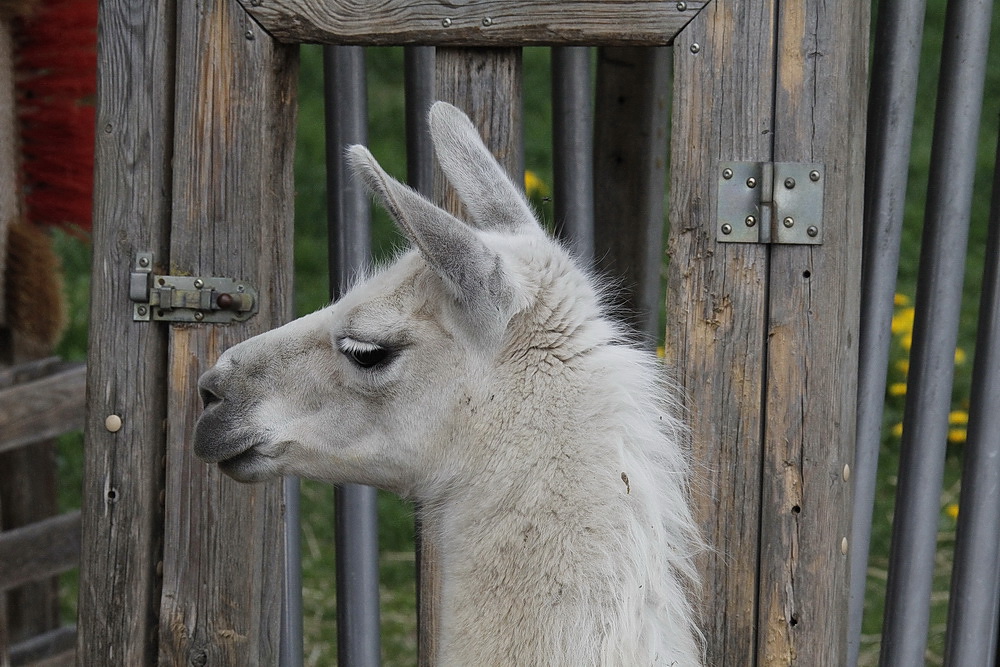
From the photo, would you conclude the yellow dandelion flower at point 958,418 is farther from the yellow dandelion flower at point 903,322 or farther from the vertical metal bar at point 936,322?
the vertical metal bar at point 936,322

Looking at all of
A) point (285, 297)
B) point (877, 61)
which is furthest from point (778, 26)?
point (285, 297)

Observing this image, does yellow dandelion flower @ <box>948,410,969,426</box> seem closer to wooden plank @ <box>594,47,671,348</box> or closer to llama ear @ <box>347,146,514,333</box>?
wooden plank @ <box>594,47,671,348</box>

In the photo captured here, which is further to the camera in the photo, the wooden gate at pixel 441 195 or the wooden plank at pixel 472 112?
the wooden plank at pixel 472 112

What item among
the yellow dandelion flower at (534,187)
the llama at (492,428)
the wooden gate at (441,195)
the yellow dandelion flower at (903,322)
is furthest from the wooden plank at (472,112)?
the yellow dandelion flower at (903,322)

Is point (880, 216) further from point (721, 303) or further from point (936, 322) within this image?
point (721, 303)

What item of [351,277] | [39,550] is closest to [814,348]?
[351,277]

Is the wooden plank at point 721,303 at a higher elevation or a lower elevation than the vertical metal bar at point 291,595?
higher

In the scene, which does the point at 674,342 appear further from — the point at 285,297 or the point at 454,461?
the point at 285,297

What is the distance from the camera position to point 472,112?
7.84 feet

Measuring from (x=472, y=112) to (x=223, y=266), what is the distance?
63cm

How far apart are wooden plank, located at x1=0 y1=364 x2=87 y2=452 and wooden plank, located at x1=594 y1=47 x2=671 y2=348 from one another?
179 centimetres

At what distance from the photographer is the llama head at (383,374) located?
2158mm

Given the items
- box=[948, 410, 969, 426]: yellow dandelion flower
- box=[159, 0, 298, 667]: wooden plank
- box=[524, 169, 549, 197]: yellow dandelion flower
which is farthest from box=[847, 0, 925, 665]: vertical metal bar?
box=[524, 169, 549, 197]: yellow dandelion flower

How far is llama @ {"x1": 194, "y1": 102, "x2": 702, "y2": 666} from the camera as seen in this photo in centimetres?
201
